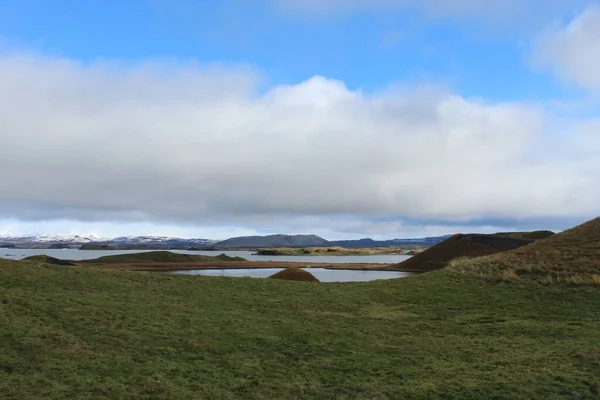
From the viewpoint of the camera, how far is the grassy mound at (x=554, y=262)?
112 ft

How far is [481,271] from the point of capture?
37875mm

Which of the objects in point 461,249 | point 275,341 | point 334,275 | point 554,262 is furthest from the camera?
point 461,249

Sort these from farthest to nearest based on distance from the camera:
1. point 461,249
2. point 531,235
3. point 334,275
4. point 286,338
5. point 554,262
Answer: point 531,235
point 461,249
point 334,275
point 554,262
point 286,338

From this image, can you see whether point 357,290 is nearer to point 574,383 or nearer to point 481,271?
point 481,271

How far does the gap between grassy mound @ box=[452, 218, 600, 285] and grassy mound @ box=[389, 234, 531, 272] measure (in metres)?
55.2

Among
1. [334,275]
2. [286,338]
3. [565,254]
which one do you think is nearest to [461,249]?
[334,275]

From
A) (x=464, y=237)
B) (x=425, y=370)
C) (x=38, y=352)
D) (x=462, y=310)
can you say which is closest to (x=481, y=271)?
(x=462, y=310)

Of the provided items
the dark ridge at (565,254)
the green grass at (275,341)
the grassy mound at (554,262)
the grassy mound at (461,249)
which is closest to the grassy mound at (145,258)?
the grassy mound at (461,249)

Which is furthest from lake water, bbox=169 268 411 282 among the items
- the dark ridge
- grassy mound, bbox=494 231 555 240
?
grassy mound, bbox=494 231 555 240

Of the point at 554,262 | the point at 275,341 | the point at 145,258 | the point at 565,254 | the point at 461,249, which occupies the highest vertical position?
the point at 565,254

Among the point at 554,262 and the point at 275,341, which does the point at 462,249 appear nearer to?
the point at 554,262

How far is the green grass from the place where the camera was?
12758mm

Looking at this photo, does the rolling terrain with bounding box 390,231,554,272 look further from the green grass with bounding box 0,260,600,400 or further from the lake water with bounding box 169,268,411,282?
the green grass with bounding box 0,260,600,400

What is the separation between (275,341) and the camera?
718 inches
